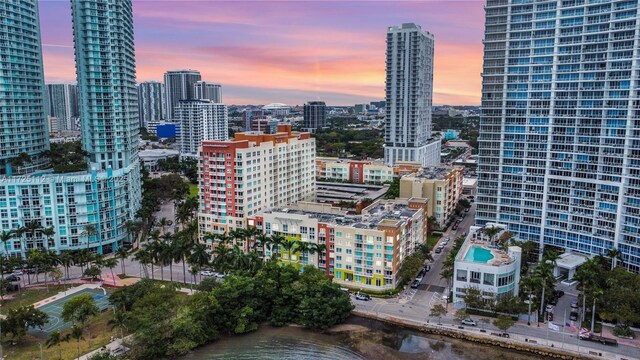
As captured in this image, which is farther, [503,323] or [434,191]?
[434,191]

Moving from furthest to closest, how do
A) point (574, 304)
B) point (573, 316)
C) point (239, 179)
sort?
point (239, 179)
point (574, 304)
point (573, 316)

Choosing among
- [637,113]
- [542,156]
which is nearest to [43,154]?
[542,156]

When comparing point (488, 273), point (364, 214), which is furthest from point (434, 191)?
point (488, 273)

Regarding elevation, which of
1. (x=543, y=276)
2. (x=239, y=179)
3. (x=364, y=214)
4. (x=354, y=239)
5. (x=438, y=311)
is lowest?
(x=438, y=311)

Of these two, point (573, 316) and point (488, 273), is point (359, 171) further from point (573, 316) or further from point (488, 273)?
point (573, 316)

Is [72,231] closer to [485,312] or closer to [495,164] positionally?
[485,312]

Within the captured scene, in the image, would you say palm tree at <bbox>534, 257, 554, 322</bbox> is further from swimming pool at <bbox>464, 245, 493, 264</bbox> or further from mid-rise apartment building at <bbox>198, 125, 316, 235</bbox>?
mid-rise apartment building at <bbox>198, 125, 316, 235</bbox>
